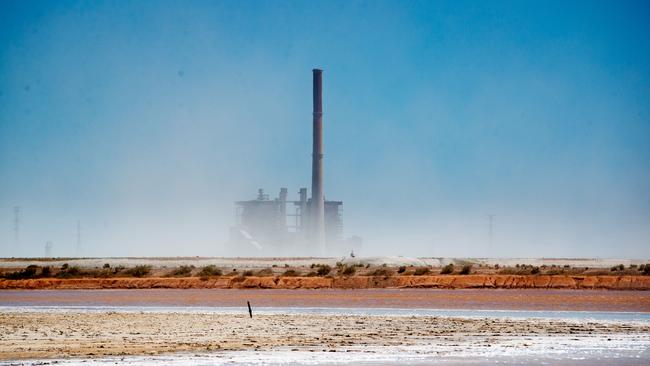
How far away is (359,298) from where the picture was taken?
3672cm

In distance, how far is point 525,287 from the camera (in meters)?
42.8

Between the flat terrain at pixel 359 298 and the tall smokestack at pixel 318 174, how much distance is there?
5307 cm

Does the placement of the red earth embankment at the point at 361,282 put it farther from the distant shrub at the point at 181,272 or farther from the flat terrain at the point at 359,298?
the distant shrub at the point at 181,272

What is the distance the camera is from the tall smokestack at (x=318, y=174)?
94.9 meters

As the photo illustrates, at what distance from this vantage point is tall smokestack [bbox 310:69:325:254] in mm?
94875

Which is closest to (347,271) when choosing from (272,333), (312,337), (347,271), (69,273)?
(347,271)

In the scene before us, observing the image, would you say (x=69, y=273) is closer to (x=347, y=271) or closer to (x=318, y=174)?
(x=347, y=271)

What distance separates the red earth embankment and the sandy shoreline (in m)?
15.6

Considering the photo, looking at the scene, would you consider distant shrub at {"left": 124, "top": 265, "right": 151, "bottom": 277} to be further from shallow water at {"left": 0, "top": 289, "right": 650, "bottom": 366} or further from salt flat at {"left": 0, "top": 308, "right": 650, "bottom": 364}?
salt flat at {"left": 0, "top": 308, "right": 650, "bottom": 364}

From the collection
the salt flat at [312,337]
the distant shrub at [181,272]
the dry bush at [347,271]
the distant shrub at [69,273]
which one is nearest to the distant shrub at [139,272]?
the distant shrub at [181,272]

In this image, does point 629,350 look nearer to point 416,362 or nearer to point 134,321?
point 416,362

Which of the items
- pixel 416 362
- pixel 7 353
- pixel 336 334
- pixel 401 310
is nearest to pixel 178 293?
pixel 401 310

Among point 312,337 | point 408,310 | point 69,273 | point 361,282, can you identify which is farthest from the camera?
point 69,273

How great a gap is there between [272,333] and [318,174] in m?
73.3
